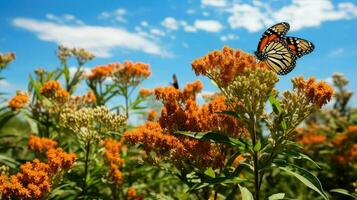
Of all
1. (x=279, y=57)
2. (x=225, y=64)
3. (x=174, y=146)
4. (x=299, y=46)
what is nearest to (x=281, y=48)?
(x=279, y=57)

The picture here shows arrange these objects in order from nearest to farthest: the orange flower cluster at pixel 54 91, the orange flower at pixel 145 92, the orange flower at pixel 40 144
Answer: the orange flower at pixel 40 144 → the orange flower cluster at pixel 54 91 → the orange flower at pixel 145 92

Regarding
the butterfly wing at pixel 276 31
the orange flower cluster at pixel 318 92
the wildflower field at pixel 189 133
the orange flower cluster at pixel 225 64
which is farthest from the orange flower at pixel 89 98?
the orange flower cluster at pixel 318 92

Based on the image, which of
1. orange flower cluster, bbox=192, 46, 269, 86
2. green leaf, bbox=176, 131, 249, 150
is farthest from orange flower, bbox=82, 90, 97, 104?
green leaf, bbox=176, 131, 249, 150

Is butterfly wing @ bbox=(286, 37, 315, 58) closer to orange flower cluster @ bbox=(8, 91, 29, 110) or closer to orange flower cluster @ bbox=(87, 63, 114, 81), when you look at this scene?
orange flower cluster @ bbox=(87, 63, 114, 81)

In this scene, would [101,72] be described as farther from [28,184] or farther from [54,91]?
[28,184]

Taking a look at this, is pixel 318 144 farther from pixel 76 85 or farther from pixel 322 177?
pixel 76 85

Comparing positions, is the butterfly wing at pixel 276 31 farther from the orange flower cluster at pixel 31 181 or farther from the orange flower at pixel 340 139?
the orange flower at pixel 340 139
